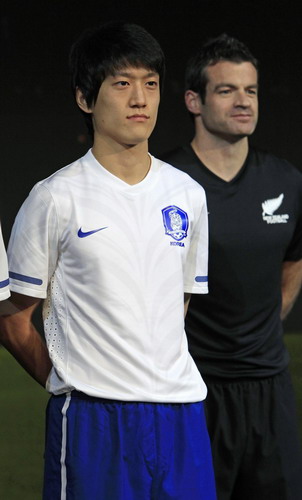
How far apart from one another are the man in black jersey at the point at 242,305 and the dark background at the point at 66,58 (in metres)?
1.61

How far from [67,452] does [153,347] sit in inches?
11.1

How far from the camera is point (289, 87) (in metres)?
5.00

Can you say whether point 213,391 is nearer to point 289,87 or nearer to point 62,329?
point 62,329

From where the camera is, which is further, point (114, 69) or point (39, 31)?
point (39, 31)

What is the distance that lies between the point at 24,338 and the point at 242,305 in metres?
0.72

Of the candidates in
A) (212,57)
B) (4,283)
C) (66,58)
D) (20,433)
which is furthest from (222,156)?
(20,433)

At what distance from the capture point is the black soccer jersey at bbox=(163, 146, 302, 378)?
295cm

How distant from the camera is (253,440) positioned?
3.01 meters

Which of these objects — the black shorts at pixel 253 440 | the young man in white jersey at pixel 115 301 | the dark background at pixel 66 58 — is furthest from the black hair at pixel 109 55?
the dark background at pixel 66 58

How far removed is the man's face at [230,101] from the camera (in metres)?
3.05

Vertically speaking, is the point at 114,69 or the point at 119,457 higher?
the point at 114,69

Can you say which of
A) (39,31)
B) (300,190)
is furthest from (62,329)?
(39,31)

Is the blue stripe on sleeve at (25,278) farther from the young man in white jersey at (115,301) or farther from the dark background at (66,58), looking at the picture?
the dark background at (66,58)

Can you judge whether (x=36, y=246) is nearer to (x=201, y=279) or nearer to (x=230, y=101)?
(x=201, y=279)
